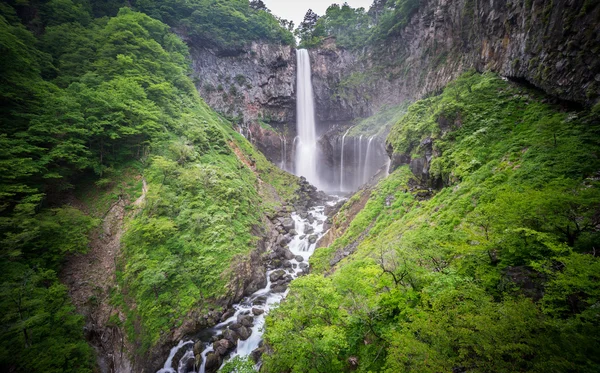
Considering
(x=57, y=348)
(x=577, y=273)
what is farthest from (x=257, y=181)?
(x=577, y=273)

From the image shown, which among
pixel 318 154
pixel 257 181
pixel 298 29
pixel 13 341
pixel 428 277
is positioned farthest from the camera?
pixel 298 29

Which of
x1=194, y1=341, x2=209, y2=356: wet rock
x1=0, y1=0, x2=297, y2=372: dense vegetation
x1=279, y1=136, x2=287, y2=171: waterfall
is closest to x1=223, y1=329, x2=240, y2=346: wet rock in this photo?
x1=194, y1=341, x2=209, y2=356: wet rock

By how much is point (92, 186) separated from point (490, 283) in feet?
66.4

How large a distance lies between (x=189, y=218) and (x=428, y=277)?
13.5m

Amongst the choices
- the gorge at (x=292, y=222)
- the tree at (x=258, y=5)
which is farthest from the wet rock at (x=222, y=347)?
the tree at (x=258, y=5)

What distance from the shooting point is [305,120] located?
45312 millimetres

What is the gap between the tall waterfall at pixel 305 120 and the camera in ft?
143

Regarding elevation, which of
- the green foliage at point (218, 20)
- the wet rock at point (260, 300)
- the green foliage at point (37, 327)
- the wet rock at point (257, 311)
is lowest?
the wet rock at point (260, 300)

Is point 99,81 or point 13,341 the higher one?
point 99,81

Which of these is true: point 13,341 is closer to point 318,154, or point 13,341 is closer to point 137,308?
point 137,308

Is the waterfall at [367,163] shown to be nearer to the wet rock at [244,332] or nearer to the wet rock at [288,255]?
the wet rock at [288,255]

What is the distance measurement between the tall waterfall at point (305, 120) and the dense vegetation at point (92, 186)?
22.9 meters

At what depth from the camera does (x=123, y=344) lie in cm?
1049

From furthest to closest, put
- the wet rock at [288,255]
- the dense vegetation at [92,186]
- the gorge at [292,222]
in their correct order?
the wet rock at [288,255] → the dense vegetation at [92,186] → the gorge at [292,222]
